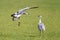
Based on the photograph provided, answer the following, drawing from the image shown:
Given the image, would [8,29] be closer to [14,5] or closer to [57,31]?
[57,31]

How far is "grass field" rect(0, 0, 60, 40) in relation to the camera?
33.7 feet

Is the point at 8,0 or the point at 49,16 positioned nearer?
the point at 49,16

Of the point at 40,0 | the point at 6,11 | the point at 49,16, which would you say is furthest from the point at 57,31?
the point at 40,0

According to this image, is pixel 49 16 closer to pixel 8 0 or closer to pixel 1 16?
pixel 1 16

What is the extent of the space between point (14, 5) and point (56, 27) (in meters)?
5.76

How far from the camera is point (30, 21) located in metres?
12.8

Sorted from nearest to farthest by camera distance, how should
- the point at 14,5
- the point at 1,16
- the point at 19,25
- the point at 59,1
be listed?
the point at 19,25 → the point at 1,16 → the point at 14,5 → the point at 59,1

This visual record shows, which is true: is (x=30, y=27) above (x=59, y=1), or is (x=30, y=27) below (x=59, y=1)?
below

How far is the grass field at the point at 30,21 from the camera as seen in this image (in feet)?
33.7

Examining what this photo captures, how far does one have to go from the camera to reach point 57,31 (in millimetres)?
11047

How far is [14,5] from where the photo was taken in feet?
55.9

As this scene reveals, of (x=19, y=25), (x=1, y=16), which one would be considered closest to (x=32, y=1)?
(x=1, y=16)

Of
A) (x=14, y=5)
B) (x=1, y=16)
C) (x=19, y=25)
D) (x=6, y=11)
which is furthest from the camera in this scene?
(x=14, y=5)

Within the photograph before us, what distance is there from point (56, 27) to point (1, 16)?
10.7 ft
